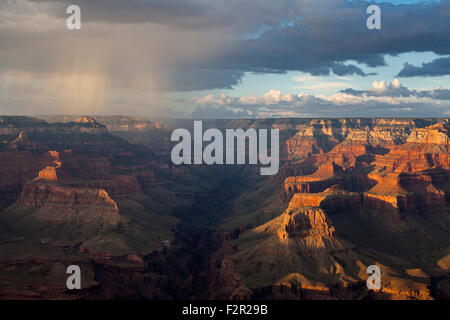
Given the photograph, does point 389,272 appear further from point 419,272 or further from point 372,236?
point 372,236

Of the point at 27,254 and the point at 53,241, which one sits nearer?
the point at 27,254

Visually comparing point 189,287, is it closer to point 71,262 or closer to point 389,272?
point 71,262

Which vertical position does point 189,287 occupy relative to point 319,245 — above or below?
below
